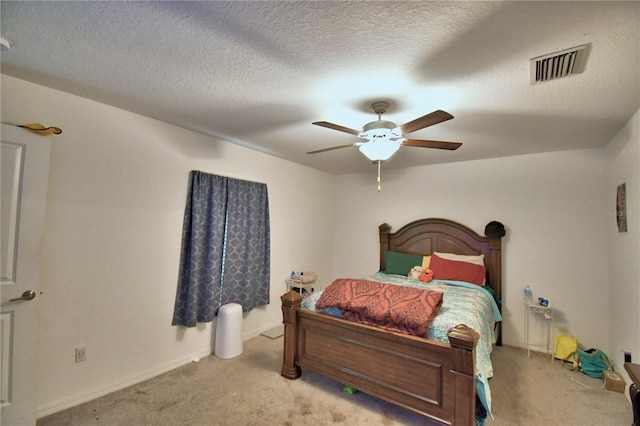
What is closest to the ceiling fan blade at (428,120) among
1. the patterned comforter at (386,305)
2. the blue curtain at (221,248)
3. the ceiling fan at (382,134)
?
the ceiling fan at (382,134)

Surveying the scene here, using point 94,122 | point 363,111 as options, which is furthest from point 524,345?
point 94,122

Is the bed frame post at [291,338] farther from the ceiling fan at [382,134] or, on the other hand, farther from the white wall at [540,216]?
the white wall at [540,216]

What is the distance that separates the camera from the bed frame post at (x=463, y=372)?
1.67 meters

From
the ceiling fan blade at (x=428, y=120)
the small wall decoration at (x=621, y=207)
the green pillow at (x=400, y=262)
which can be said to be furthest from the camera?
the green pillow at (x=400, y=262)

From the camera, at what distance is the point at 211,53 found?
5.03ft

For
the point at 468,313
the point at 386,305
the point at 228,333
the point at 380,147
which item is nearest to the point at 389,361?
the point at 386,305

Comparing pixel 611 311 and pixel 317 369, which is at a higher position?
pixel 611 311

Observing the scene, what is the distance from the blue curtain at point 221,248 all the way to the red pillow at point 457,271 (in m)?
2.21

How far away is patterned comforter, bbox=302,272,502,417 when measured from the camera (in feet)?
5.98

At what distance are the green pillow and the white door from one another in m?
3.64

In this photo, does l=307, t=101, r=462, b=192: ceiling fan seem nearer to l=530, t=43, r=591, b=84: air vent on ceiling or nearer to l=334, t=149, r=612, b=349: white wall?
l=530, t=43, r=591, b=84: air vent on ceiling

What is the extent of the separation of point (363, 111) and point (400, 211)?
94.8 inches

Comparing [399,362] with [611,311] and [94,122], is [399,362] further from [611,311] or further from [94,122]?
[94,122]

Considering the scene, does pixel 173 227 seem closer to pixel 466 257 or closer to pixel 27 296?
pixel 27 296
